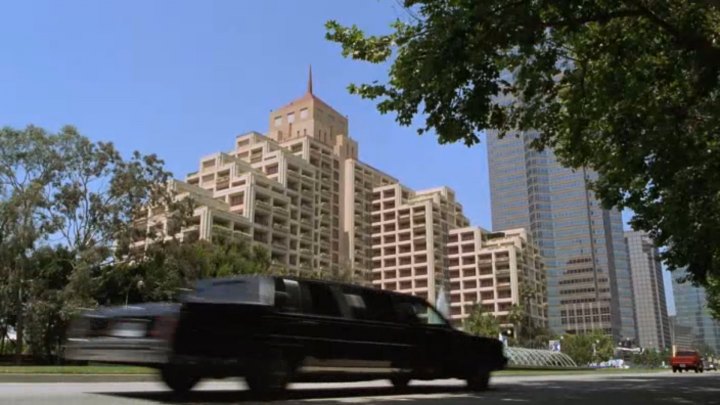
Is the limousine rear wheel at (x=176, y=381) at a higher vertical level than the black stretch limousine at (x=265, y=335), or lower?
lower

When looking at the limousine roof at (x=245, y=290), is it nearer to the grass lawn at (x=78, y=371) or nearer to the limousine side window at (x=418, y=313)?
the limousine side window at (x=418, y=313)

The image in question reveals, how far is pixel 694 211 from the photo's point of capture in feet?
63.1

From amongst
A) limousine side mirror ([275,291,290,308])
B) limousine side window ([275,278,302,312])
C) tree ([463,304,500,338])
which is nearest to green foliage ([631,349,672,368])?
tree ([463,304,500,338])

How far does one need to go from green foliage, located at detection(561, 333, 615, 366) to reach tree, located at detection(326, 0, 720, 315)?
98.2 meters

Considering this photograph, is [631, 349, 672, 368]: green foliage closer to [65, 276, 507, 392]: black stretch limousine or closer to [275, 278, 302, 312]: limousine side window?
[65, 276, 507, 392]: black stretch limousine

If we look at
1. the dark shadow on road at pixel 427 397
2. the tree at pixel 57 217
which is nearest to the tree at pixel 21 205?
the tree at pixel 57 217

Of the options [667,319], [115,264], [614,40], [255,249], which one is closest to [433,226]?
[255,249]

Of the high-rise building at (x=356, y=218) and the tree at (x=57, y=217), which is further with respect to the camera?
the high-rise building at (x=356, y=218)

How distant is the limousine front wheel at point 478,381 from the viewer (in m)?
12.1

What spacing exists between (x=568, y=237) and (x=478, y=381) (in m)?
151

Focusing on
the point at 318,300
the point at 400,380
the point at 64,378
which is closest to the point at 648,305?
the point at 400,380

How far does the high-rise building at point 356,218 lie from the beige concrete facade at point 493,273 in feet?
0.68

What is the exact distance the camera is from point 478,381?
1220 cm

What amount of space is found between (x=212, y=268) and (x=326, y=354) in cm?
4627
